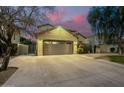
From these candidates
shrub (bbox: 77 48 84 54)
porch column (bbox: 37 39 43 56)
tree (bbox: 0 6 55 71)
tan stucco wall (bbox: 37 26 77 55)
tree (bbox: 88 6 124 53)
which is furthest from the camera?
shrub (bbox: 77 48 84 54)

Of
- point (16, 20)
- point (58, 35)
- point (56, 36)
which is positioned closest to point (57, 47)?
point (56, 36)

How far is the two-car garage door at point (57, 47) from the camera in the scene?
3366 cm

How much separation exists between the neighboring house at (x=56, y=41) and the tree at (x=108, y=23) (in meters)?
7.13

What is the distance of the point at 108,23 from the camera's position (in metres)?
28.2

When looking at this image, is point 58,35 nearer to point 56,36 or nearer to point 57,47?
point 56,36

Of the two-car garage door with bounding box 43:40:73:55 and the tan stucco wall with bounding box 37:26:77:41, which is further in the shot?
the tan stucco wall with bounding box 37:26:77:41

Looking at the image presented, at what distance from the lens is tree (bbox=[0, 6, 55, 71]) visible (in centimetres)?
1419

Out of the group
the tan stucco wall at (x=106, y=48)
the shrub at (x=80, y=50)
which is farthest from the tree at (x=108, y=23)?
the tan stucco wall at (x=106, y=48)

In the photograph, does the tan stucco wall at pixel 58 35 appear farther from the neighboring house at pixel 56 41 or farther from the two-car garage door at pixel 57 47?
the two-car garage door at pixel 57 47

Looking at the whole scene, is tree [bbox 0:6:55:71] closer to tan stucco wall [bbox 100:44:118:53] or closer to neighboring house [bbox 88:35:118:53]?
neighboring house [bbox 88:35:118:53]

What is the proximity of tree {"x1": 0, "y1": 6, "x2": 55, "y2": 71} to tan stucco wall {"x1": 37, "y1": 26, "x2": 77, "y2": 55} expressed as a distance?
16955 mm

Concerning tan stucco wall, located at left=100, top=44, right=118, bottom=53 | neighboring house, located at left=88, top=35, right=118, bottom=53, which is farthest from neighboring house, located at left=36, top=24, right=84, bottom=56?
tan stucco wall, located at left=100, top=44, right=118, bottom=53

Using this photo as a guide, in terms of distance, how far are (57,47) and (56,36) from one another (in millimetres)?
1679
